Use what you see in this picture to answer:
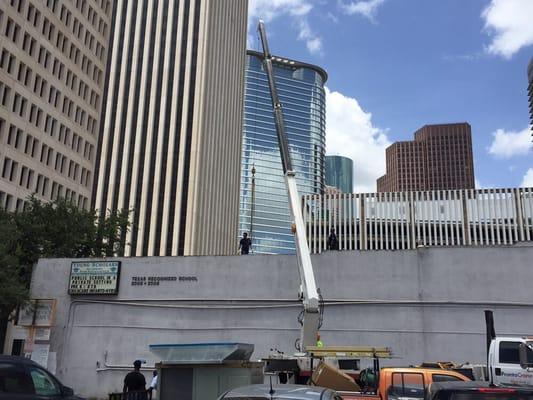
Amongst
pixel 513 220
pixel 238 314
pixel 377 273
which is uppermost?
pixel 513 220

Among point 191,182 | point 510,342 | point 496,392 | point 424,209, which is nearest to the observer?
point 496,392

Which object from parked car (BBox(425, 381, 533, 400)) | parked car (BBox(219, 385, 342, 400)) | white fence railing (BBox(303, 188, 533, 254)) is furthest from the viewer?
white fence railing (BBox(303, 188, 533, 254))

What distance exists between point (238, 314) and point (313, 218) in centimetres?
8689

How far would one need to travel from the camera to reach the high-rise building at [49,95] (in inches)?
2211

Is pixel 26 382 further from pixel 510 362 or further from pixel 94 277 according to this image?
pixel 94 277

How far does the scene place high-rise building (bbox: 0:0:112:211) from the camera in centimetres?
5616

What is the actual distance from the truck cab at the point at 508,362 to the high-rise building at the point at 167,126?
73407 mm

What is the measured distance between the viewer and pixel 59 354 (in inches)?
907

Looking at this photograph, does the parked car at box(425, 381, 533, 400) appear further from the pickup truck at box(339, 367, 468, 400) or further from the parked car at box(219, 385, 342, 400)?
the pickup truck at box(339, 367, 468, 400)

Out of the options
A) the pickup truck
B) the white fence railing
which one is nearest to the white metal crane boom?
the pickup truck

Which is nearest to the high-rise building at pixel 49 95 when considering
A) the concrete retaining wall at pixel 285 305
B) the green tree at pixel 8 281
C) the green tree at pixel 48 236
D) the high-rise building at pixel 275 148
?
the green tree at pixel 48 236

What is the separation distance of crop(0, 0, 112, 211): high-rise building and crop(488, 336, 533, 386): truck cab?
157 ft

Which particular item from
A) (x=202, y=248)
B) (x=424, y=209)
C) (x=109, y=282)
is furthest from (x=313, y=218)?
(x=109, y=282)

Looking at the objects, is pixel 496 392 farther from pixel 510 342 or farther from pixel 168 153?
pixel 168 153
